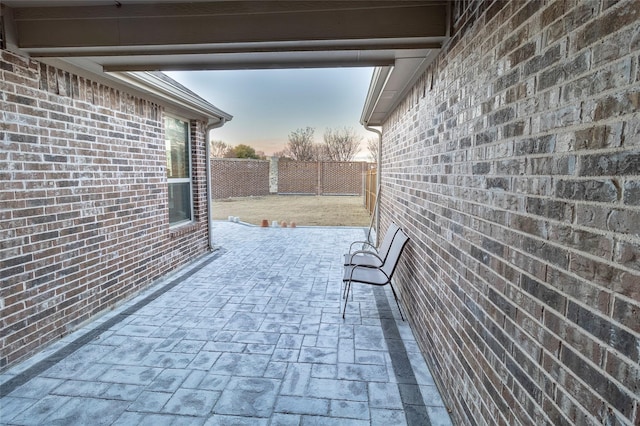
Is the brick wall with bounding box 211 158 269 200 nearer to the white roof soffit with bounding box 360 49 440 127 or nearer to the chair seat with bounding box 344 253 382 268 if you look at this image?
the white roof soffit with bounding box 360 49 440 127

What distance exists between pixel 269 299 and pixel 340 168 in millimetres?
16907

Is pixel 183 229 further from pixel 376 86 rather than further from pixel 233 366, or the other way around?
pixel 376 86

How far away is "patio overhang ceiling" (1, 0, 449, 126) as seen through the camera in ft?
7.66

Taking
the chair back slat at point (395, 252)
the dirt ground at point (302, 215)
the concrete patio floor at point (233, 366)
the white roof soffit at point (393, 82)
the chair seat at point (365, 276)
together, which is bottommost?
the concrete patio floor at point (233, 366)

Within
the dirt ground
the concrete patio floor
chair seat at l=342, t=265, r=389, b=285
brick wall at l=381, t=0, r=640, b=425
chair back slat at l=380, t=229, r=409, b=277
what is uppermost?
brick wall at l=381, t=0, r=640, b=425

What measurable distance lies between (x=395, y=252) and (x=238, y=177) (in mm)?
16352

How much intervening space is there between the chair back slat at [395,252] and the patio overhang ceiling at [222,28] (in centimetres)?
175

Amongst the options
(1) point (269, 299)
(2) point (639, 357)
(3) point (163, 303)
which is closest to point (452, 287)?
(2) point (639, 357)

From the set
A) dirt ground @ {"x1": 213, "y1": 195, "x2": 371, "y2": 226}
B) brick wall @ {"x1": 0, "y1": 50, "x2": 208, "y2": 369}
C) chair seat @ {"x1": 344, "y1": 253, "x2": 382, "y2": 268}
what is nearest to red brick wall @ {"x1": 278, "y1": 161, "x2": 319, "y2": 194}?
→ dirt ground @ {"x1": 213, "y1": 195, "x2": 371, "y2": 226}

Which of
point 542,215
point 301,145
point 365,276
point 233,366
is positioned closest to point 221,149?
point 301,145

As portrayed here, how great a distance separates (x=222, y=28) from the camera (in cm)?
242

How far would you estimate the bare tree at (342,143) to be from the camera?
2845 cm

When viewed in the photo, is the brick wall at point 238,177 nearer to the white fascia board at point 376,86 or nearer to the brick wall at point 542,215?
the white fascia board at point 376,86

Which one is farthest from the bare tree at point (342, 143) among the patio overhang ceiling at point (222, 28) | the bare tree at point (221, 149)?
the patio overhang ceiling at point (222, 28)
